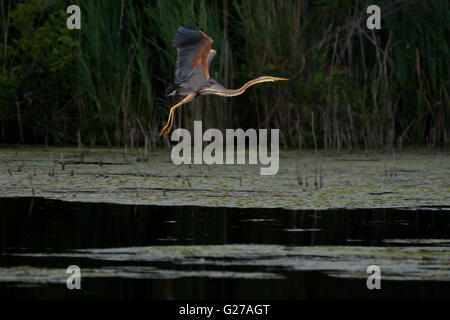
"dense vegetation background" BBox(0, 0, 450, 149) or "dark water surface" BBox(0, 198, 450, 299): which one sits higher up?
"dense vegetation background" BBox(0, 0, 450, 149)

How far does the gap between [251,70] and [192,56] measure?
275cm

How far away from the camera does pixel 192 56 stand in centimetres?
824

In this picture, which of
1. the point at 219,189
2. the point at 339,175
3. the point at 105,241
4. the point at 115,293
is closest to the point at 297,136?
the point at 339,175

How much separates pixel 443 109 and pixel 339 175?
10.9 feet

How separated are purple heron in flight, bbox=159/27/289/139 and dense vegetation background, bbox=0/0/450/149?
68.5 inches

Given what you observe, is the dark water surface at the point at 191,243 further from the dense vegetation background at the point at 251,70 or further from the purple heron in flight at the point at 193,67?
→ the dense vegetation background at the point at 251,70

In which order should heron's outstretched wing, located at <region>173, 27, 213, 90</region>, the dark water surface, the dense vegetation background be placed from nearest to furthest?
the dark water surface < heron's outstretched wing, located at <region>173, 27, 213, 90</region> < the dense vegetation background

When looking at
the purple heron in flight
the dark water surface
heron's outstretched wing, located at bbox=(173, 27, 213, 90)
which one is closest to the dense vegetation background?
the purple heron in flight

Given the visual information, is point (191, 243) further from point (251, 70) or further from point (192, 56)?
point (251, 70)

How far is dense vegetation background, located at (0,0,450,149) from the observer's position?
1059cm

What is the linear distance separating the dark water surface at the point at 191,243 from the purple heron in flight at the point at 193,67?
1975mm

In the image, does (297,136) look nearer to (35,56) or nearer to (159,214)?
(35,56)

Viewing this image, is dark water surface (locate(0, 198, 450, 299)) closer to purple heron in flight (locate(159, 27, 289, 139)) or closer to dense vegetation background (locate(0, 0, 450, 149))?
purple heron in flight (locate(159, 27, 289, 139))

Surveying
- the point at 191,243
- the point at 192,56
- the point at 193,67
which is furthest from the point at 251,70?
the point at 191,243
